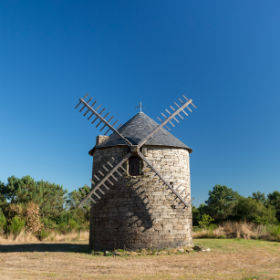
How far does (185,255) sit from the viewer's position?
939 centimetres

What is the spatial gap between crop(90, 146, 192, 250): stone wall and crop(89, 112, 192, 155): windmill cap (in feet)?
0.90

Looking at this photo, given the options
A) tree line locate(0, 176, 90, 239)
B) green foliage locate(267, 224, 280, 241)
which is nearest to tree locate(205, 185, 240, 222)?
green foliage locate(267, 224, 280, 241)

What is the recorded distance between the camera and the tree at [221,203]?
22328 mm

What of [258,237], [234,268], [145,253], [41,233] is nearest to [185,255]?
[145,253]

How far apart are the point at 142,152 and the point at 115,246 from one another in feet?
12.5

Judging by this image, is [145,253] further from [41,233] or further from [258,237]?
[41,233]

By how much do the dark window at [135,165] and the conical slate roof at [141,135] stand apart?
2.34 ft

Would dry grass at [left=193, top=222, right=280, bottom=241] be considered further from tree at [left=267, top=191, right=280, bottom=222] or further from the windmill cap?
tree at [left=267, top=191, right=280, bottom=222]

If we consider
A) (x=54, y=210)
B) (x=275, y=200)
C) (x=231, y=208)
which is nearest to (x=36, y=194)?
(x=54, y=210)

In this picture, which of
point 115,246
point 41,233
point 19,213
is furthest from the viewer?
point 19,213

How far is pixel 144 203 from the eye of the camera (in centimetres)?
1016

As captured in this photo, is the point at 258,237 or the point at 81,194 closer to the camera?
the point at 258,237

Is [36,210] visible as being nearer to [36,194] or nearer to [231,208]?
[36,194]

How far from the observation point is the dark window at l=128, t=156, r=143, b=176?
10.8m
